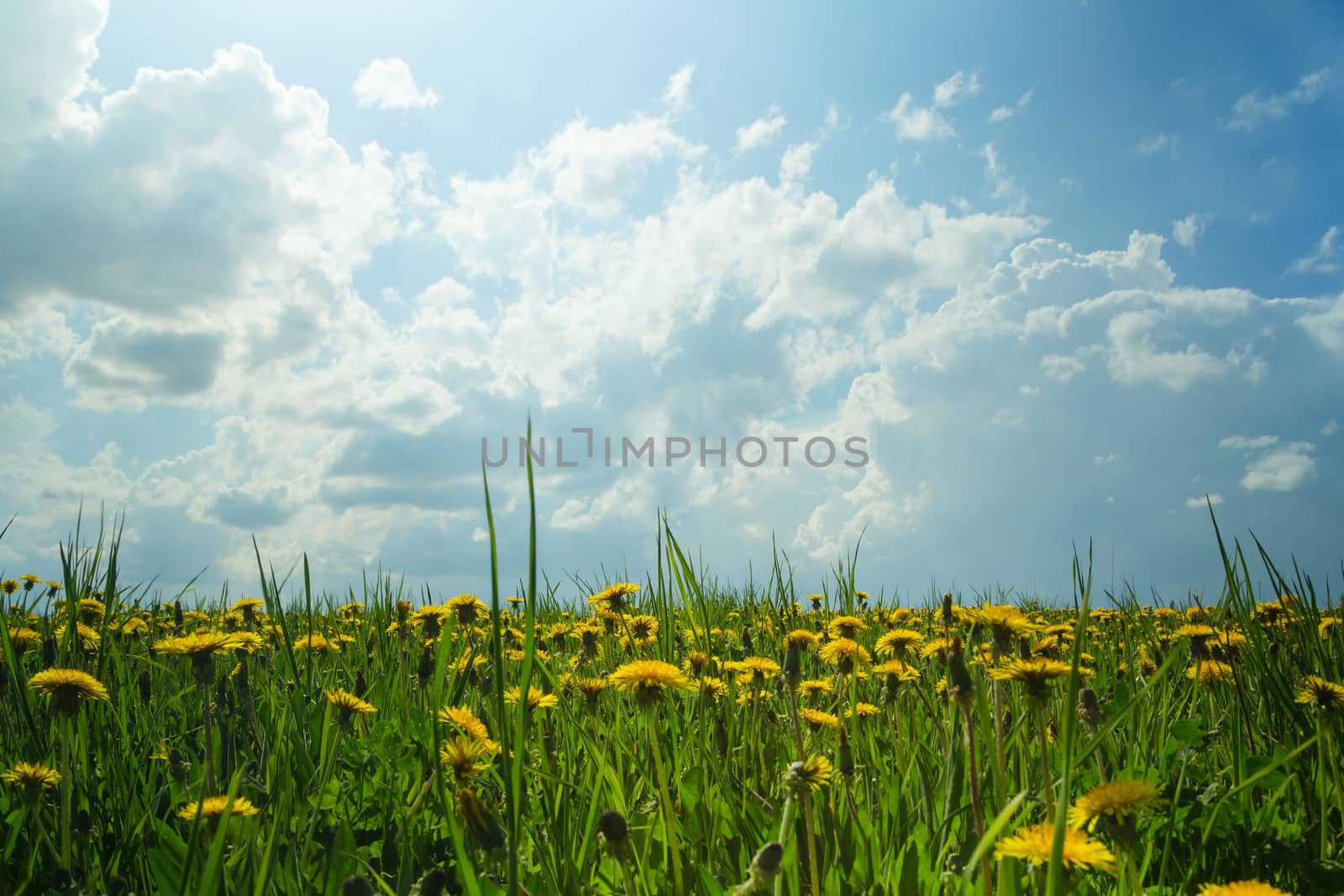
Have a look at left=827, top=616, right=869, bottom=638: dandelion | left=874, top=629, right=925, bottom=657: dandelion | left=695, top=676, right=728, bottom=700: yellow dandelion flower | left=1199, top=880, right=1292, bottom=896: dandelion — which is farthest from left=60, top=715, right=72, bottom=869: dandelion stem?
left=827, top=616, right=869, bottom=638: dandelion

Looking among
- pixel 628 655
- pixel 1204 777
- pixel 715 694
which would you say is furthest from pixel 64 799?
pixel 1204 777

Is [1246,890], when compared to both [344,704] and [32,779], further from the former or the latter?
[32,779]

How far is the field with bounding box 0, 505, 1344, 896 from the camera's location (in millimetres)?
1574

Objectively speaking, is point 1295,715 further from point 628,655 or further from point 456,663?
point 456,663

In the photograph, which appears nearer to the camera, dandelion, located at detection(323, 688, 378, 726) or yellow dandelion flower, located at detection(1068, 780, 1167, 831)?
yellow dandelion flower, located at detection(1068, 780, 1167, 831)

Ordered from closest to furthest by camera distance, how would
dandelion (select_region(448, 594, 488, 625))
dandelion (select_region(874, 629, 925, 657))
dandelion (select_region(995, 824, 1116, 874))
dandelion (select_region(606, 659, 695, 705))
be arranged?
1. dandelion (select_region(995, 824, 1116, 874))
2. dandelion (select_region(606, 659, 695, 705))
3. dandelion (select_region(874, 629, 925, 657))
4. dandelion (select_region(448, 594, 488, 625))

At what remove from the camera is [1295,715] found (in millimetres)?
2693

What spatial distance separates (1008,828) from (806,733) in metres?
1.16

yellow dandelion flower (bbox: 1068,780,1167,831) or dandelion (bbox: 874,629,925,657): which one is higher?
dandelion (bbox: 874,629,925,657)

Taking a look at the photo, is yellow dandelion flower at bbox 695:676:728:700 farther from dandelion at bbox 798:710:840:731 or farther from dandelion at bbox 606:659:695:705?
dandelion at bbox 606:659:695:705

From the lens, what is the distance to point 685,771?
2439 millimetres

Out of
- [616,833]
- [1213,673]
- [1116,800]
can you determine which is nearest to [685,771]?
[616,833]

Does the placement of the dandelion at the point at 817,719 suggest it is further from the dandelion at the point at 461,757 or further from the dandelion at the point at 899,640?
the dandelion at the point at 461,757

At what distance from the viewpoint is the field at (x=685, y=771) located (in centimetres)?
157
